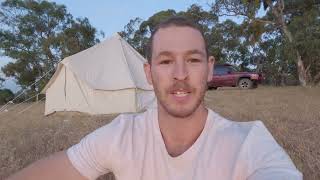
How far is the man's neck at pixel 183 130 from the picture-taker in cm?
178

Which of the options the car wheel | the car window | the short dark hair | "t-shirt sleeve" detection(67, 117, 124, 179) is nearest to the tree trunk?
the car wheel

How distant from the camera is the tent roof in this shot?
12.8 meters

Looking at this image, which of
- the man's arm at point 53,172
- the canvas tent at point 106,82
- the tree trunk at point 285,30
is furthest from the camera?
the tree trunk at point 285,30

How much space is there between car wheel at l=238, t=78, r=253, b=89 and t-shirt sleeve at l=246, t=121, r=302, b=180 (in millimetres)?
21332

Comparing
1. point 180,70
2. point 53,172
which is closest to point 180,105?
point 180,70

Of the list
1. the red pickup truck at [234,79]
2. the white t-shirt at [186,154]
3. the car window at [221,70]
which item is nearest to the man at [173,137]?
the white t-shirt at [186,154]

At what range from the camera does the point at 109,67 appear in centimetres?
1294

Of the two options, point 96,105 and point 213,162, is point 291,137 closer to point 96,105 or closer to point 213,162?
point 213,162

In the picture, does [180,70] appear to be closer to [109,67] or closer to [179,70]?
[179,70]

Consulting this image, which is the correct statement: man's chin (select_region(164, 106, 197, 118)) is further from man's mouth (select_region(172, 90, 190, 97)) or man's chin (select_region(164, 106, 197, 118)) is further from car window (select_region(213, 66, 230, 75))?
car window (select_region(213, 66, 230, 75))

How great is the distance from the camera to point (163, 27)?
1.83m

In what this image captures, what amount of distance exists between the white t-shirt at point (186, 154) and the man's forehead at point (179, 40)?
10.0 inches

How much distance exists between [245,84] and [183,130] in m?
21.4

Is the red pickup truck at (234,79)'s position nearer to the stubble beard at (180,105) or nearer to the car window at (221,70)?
the car window at (221,70)
